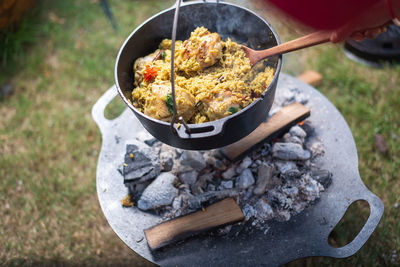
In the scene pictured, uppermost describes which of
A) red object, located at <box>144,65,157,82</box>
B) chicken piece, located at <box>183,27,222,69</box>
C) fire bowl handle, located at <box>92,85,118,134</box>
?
chicken piece, located at <box>183,27,222,69</box>

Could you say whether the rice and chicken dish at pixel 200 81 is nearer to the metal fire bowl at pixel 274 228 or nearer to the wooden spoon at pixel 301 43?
the wooden spoon at pixel 301 43

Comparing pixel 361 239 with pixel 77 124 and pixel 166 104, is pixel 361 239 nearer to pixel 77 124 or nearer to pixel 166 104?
pixel 166 104

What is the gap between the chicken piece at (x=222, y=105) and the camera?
2.13m

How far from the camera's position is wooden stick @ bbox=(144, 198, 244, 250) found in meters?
2.38

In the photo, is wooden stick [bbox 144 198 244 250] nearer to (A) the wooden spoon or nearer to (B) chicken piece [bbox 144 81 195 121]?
(B) chicken piece [bbox 144 81 195 121]

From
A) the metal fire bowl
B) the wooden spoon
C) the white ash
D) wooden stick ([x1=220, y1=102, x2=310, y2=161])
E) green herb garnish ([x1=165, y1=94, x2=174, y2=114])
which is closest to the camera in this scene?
the wooden spoon

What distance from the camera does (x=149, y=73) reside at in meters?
2.40

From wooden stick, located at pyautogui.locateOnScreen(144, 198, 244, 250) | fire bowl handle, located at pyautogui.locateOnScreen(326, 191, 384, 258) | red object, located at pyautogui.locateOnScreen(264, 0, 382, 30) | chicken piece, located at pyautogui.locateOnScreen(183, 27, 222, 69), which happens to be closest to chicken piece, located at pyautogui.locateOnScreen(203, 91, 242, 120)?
chicken piece, located at pyautogui.locateOnScreen(183, 27, 222, 69)

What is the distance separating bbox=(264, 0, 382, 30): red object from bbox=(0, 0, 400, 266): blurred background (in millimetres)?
543

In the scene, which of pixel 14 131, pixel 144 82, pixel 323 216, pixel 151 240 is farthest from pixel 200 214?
pixel 14 131

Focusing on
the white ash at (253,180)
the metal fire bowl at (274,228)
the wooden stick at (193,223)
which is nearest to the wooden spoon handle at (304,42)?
the white ash at (253,180)

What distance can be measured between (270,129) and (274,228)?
0.87 metres

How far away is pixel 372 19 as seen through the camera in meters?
1.88

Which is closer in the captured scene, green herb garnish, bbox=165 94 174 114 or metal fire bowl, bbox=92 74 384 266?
green herb garnish, bbox=165 94 174 114
